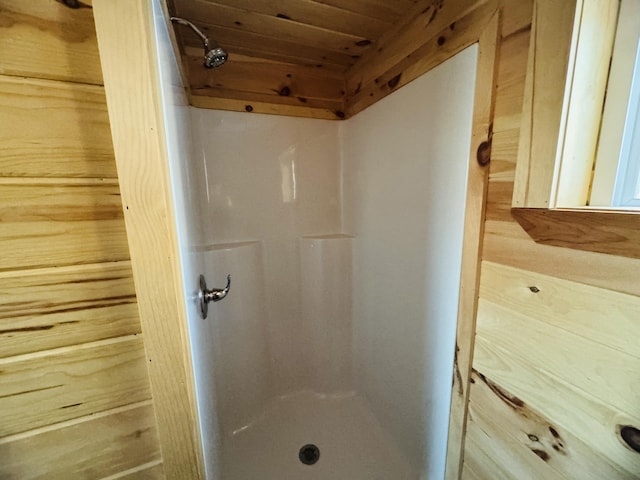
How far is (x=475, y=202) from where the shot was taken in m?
0.64

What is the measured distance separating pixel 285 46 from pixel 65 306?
123 cm

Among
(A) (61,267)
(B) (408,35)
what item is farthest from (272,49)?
(A) (61,267)

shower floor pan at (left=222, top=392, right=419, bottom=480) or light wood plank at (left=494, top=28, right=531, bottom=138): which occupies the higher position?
light wood plank at (left=494, top=28, right=531, bottom=138)

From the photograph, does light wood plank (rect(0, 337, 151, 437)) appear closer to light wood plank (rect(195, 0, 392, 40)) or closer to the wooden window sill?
the wooden window sill

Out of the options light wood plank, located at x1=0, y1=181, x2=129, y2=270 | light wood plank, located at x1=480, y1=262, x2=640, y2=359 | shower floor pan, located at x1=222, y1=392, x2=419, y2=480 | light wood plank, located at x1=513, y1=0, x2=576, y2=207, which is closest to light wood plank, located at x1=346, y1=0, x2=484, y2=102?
light wood plank, located at x1=513, y1=0, x2=576, y2=207

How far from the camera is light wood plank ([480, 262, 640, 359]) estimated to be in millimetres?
401

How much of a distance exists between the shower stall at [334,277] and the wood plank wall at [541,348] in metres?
0.12

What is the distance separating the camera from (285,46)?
42.4 inches

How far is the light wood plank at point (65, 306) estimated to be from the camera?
1.09ft

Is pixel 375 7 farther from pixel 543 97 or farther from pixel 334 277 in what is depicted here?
pixel 334 277

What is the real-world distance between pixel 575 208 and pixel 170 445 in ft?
2.89

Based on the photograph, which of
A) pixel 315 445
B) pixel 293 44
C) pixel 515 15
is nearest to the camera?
pixel 515 15

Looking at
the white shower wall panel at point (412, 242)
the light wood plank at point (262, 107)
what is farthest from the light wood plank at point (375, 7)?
the light wood plank at point (262, 107)

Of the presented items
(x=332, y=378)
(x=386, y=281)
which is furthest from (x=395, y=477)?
(x=386, y=281)
